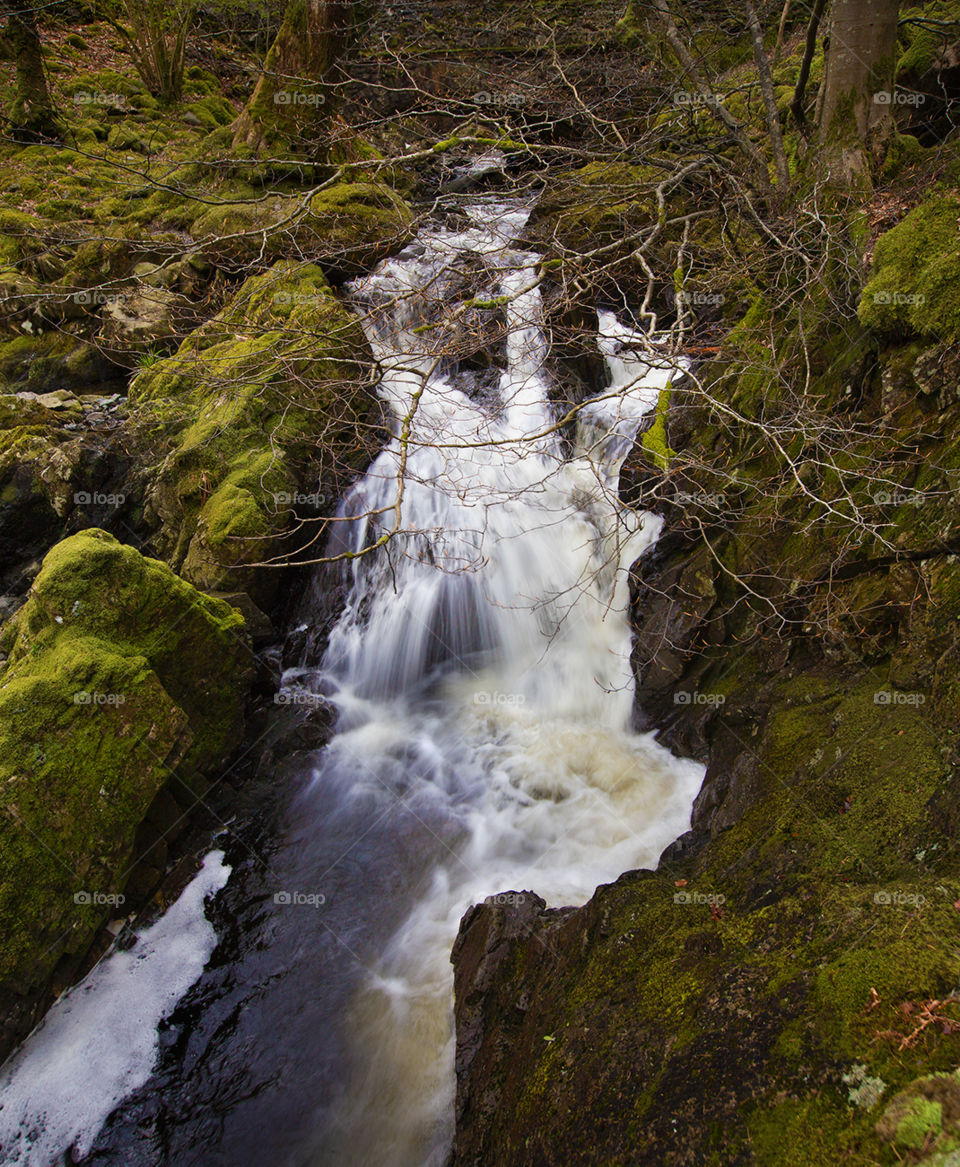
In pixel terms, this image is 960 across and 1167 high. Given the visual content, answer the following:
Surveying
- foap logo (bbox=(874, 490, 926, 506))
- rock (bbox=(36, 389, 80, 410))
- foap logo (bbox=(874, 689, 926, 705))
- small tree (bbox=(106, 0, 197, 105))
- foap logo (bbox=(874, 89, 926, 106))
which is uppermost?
small tree (bbox=(106, 0, 197, 105))

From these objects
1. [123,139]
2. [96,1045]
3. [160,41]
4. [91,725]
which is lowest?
[96,1045]

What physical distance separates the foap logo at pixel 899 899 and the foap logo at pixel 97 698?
456cm

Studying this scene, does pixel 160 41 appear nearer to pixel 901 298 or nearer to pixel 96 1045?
pixel 901 298

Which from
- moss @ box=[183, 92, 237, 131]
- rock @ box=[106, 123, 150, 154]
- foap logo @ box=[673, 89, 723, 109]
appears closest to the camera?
foap logo @ box=[673, 89, 723, 109]

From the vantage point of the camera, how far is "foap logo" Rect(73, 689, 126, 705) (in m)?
4.23

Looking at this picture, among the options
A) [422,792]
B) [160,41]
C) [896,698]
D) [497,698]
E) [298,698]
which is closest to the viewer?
[896,698]

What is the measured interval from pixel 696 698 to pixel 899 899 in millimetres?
3059

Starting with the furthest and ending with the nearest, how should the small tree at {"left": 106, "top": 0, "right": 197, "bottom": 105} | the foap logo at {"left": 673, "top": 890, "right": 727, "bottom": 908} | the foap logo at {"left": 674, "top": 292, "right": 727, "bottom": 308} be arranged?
the small tree at {"left": 106, "top": 0, "right": 197, "bottom": 105} → the foap logo at {"left": 674, "top": 292, "right": 727, "bottom": 308} → the foap logo at {"left": 673, "top": 890, "right": 727, "bottom": 908}

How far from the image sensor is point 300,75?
385 inches

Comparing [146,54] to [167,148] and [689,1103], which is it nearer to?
[167,148]

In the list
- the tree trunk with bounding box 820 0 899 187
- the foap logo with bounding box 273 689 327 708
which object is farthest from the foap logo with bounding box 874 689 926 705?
the foap logo with bounding box 273 689 327 708

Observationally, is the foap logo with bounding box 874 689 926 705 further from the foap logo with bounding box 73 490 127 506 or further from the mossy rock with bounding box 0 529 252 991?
the foap logo with bounding box 73 490 127 506

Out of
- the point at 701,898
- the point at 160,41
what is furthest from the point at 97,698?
the point at 160,41

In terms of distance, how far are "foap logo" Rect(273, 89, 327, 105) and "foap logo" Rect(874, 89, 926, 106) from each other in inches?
322
